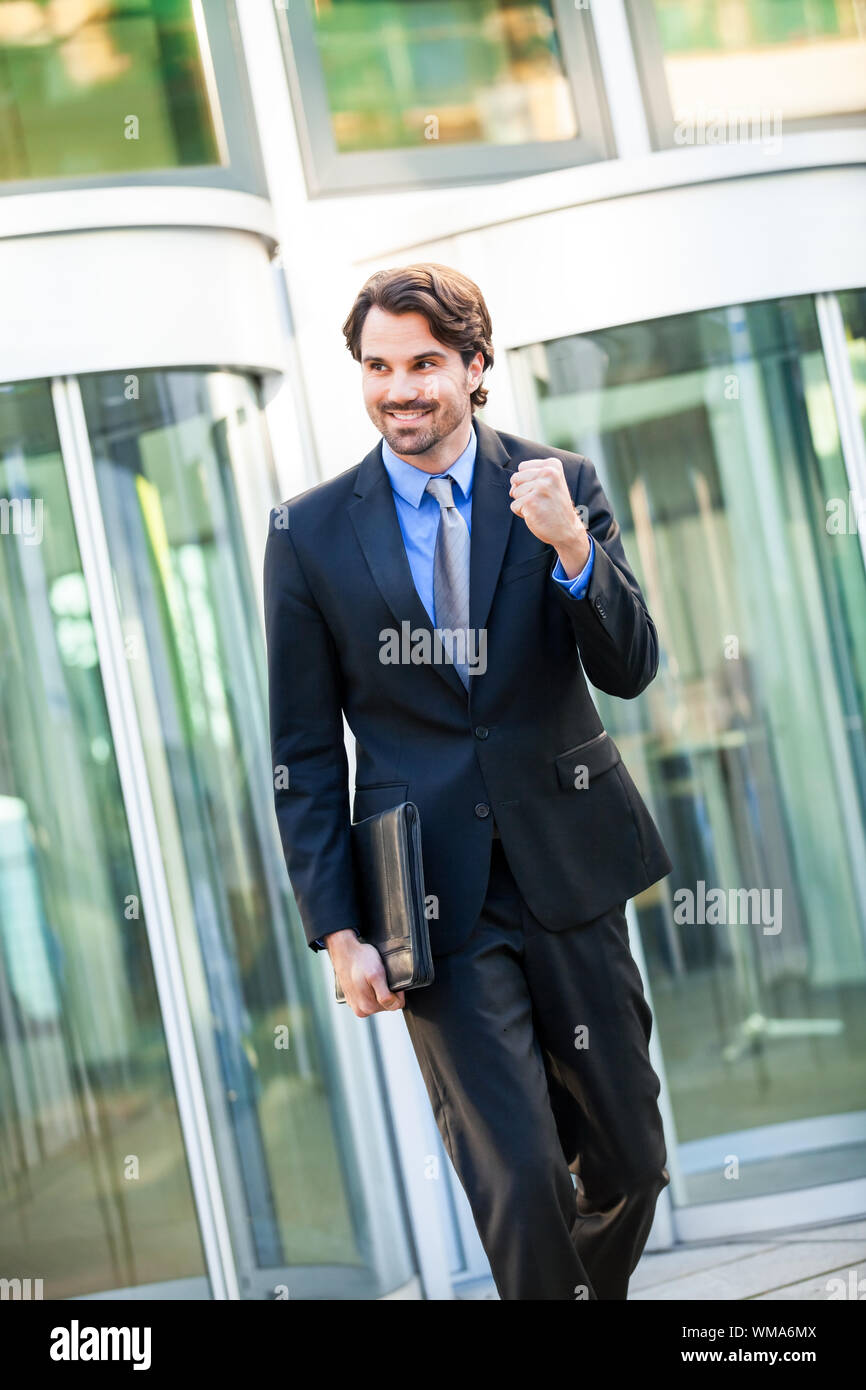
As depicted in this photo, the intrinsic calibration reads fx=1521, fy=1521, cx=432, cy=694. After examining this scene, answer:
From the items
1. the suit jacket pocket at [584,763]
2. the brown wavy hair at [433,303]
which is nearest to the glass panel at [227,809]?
the brown wavy hair at [433,303]

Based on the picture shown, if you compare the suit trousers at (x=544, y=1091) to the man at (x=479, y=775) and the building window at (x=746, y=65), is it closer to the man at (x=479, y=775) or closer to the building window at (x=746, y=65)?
the man at (x=479, y=775)

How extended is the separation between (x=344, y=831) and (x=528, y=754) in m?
0.36

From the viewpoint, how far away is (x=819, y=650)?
171 inches

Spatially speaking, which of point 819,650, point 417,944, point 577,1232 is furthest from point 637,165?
point 577,1232

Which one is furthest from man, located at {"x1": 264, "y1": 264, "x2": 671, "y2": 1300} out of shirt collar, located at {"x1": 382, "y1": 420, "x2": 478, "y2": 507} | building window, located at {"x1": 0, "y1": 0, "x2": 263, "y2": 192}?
building window, located at {"x1": 0, "y1": 0, "x2": 263, "y2": 192}

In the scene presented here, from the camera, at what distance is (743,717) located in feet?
14.4

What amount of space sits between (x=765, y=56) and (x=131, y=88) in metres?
1.81

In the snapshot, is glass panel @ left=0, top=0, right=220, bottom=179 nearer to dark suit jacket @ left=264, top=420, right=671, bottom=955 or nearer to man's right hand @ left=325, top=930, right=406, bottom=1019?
dark suit jacket @ left=264, top=420, right=671, bottom=955

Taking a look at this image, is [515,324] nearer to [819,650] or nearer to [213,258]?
[213,258]

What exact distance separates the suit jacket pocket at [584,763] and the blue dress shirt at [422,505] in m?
0.37

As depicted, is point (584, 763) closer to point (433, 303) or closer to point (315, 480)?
point (433, 303)

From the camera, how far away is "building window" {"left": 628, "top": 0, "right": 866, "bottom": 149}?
4.29m

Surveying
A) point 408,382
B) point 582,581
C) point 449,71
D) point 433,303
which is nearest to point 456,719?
point 582,581

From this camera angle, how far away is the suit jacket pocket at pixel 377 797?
265cm
